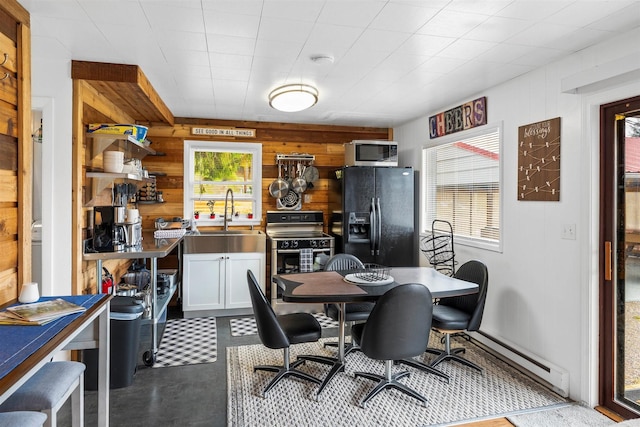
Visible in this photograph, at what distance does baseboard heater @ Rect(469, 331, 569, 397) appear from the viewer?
2.78 metres

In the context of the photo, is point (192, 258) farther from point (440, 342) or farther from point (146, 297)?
point (440, 342)

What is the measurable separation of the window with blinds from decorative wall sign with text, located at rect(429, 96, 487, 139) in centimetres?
12

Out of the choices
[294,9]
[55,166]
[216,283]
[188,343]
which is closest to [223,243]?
[216,283]

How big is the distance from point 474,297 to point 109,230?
9.94 ft

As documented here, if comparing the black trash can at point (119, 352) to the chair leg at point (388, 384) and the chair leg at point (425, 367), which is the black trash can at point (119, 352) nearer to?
the chair leg at point (388, 384)

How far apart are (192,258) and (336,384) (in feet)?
7.67

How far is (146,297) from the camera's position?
343 cm

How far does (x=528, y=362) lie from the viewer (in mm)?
3092

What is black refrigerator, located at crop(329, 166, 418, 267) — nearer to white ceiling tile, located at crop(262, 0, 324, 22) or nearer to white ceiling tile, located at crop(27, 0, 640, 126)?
white ceiling tile, located at crop(27, 0, 640, 126)

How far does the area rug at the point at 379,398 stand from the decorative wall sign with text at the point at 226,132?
2869 millimetres

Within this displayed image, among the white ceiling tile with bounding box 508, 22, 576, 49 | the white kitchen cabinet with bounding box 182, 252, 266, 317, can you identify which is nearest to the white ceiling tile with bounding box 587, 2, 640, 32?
the white ceiling tile with bounding box 508, 22, 576, 49

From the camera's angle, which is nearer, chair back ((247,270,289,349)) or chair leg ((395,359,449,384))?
chair back ((247,270,289,349))

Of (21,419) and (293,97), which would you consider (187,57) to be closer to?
(293,97)

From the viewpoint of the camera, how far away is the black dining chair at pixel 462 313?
3000 millimetres
